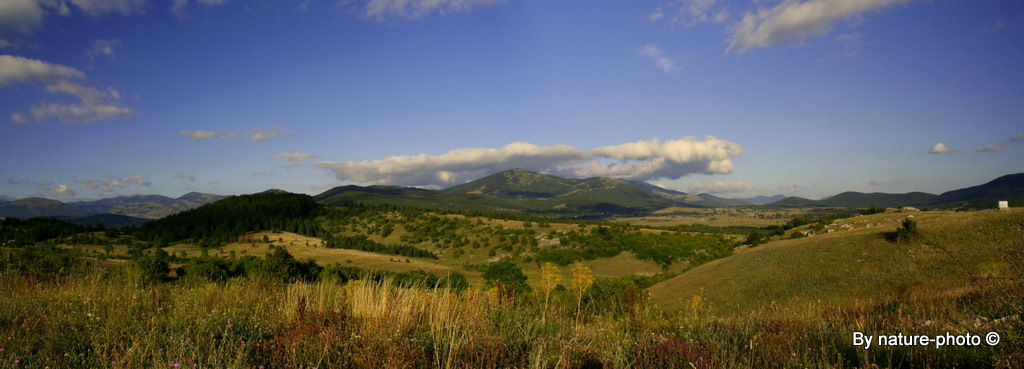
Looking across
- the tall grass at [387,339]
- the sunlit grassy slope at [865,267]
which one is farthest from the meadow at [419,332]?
the sunlit grassy slope at [865,267]

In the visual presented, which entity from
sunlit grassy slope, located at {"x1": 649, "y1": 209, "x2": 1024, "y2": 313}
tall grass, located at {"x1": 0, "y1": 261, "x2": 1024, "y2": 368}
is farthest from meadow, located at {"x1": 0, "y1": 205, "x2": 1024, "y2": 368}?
sunlit grassy slope, located at {"x1": 649, "y1": 209, "x2": 1024, "y2": 313}

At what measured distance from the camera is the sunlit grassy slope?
16.2 m

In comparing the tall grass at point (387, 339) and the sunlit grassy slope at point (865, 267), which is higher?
the tall grass at point (387, 339)

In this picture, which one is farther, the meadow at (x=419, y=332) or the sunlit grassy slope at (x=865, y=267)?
the sunlit grassy slope at (x=865, y=267)

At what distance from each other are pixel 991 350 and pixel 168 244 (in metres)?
118

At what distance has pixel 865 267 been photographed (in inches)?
822

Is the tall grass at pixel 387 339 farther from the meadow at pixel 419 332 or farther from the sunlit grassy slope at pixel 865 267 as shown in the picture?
the sunlit grassy slope at pixel 865 267

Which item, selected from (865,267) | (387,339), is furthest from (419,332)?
(865,267)

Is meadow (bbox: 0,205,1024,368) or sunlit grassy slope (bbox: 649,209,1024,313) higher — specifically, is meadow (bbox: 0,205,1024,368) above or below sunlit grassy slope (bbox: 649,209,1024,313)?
above

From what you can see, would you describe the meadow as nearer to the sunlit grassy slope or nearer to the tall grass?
the tall grass

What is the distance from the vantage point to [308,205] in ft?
442

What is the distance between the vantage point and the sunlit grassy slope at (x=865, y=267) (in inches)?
640

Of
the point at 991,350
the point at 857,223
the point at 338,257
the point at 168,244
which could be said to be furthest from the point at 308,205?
the point at 991,350

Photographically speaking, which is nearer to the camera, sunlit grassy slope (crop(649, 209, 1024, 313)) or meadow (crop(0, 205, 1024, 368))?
meadow (crop(0, 205, 1024, 368))
